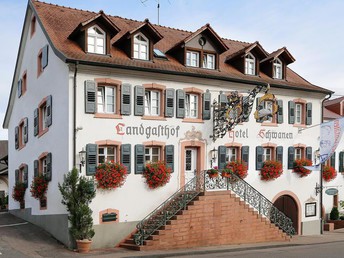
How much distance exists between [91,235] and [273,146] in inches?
422

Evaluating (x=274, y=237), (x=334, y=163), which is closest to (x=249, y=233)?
(x=274, y=237)

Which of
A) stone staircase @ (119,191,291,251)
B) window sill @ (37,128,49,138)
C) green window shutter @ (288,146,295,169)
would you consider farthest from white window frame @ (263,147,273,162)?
window sill @ (37,128,49,138)

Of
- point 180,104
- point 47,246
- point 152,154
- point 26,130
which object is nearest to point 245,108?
point 180,104

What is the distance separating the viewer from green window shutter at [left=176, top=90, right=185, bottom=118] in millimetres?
21469

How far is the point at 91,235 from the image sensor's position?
18.2 meters

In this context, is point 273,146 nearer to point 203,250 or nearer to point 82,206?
point 203,250

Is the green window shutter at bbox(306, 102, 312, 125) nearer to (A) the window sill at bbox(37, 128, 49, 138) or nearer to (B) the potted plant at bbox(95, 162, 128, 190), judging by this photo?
(B) the potted plant at bbox(95, 162, 128, 190)

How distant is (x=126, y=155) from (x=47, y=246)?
177 inches

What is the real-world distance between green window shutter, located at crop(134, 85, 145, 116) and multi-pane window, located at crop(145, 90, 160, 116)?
0.43 m

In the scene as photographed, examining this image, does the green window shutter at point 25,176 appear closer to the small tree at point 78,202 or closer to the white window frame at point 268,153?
the small tree at point 78,202

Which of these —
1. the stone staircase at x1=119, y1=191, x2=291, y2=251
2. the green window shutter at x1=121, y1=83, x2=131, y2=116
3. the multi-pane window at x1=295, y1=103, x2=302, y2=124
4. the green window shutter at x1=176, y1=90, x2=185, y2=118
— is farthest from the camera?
the multi-pane window at x1=295, y1=103, x2=302, y2=124

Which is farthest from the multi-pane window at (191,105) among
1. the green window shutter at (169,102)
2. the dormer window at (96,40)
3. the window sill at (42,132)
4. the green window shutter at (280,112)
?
the window sill at (42,132)

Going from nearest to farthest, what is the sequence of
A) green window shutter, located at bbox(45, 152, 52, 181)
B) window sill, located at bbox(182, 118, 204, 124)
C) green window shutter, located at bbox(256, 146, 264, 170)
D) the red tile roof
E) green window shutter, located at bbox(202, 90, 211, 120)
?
the red tile roof
green window shutter, located at bbox(45, 152, 52, 181)
window sill, located at bbox(182, 118, 204, 124)
green window shutter, located at bbox(202, 90, 211, 120)
green window shutter, located at bbox(256, 146, 264, 170)

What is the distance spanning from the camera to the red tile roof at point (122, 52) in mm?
19766
